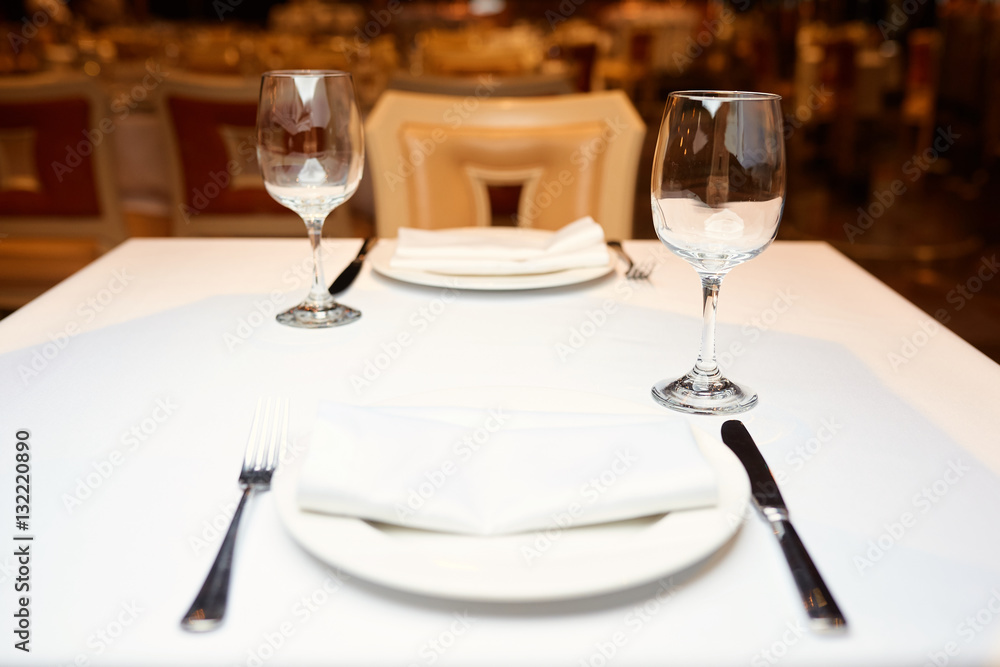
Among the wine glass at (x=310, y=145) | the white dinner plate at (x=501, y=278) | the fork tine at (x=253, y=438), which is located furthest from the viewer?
the white dinner plate at (x=501, y=278)

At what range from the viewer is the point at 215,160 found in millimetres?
2730

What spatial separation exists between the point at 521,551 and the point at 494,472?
55 mm

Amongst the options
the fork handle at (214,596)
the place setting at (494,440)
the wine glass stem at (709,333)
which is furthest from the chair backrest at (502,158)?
the fork handle at (214,596)

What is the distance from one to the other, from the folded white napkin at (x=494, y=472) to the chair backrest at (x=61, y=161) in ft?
7.72

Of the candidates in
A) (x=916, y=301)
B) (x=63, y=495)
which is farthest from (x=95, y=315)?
(x=916, y=301)

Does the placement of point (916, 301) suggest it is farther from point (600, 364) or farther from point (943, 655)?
point (943, 655)

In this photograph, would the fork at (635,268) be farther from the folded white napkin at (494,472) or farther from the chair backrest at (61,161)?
the chair backrest at (61,161)

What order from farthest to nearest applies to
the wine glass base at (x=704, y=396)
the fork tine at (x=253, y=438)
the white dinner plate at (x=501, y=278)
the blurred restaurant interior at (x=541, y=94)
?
1. the blurred restaurant interior at (x=541, y=94)
2. the white dinner plate at (x=501, y=278)
3. the wine glass base at (x=704, y=396)
4. the fork tine at (x=253, y=438)

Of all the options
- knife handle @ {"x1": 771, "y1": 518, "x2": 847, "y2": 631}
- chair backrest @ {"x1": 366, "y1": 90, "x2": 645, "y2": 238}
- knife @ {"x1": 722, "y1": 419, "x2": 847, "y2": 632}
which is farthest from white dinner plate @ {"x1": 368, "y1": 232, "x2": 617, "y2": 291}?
chair backrest @ {"x1": 366, "y1": 90, "x2": 645, "y2": 238}

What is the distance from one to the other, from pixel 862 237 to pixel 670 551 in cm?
402

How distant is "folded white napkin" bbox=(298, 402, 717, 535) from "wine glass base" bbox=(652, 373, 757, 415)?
0.14 metres

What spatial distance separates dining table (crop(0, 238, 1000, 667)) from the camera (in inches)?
16.3

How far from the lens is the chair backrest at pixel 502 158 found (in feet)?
5.39

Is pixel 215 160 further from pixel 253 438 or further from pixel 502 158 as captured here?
pixel 253 438
